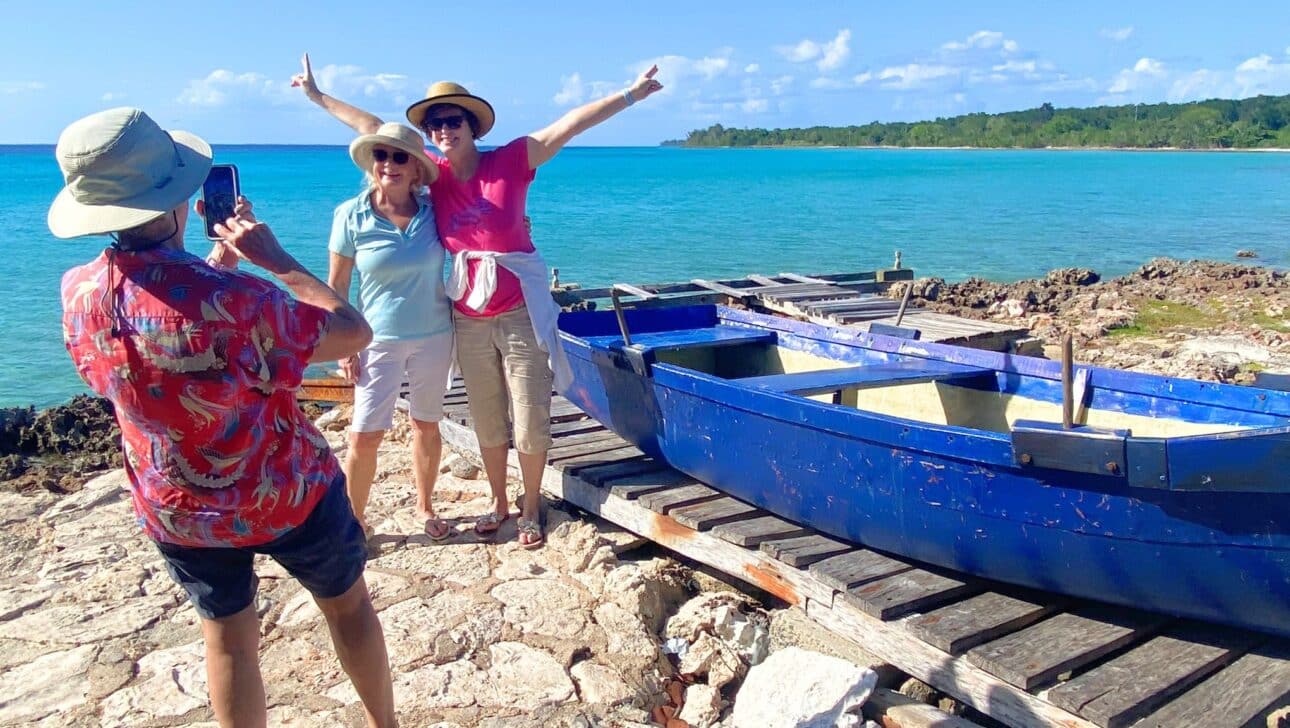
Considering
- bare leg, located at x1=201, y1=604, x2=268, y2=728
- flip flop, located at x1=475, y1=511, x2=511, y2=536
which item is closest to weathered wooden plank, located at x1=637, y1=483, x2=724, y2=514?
flip flop, located at x1=475, y1=511, x2=511, y2=536

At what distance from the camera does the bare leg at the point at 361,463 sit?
459 cm

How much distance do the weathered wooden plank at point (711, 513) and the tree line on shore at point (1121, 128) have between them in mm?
115563

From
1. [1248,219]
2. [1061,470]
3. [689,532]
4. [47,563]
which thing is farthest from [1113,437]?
[1248,219]

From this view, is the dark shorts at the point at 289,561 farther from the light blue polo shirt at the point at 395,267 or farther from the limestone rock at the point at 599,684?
the light blue polo shirt at the point at 395,267

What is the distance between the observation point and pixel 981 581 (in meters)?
4.07

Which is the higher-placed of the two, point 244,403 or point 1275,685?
point 244,403

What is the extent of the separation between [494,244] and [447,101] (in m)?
0.66

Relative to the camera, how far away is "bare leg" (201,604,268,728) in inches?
106

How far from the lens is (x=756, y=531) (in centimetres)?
456

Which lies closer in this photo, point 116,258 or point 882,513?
point 116,258

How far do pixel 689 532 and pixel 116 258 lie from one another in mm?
2991

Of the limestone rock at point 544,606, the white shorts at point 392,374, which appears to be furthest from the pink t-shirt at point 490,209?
the limestone rock at point 544,606

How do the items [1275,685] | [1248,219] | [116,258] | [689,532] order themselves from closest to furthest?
[116,258] → [1275,685] → [689,532] → [1248,219]

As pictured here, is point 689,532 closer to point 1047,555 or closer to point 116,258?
point 1047,555
